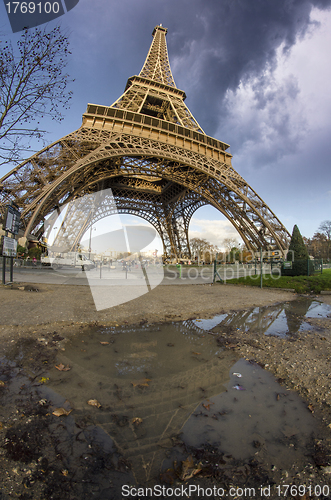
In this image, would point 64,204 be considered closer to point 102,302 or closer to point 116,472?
point 102,302

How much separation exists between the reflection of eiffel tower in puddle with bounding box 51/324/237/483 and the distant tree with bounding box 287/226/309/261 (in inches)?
622

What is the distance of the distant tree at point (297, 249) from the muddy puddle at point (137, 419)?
1579 centimetres

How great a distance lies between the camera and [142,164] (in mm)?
26094

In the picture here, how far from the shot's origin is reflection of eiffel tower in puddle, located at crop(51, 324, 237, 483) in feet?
5.34

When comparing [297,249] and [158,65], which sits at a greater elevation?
[158,65]

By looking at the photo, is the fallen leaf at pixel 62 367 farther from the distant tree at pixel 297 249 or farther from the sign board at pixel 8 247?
the distant tree at pixel 297 249

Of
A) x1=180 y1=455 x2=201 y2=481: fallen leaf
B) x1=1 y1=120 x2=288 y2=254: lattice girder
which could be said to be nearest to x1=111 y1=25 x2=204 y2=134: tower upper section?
x1=1 y1=120 x2=288 y2=254: lattice girder

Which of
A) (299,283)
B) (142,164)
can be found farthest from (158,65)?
(299,283)

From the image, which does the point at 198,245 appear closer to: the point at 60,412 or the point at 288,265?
the point at 288,265

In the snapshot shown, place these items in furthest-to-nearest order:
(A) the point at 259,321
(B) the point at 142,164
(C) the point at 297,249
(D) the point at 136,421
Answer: (B) the point at 142,164, (C) the point at 297,249, (A) the point at 259,321, (D) the point at 136,421

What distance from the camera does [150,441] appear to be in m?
1.68

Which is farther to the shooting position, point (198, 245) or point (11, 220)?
point (198, 245)

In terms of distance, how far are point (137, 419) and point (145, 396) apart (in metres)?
0.38

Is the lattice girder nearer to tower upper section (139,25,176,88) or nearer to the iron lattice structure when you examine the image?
the iron lattice structure
